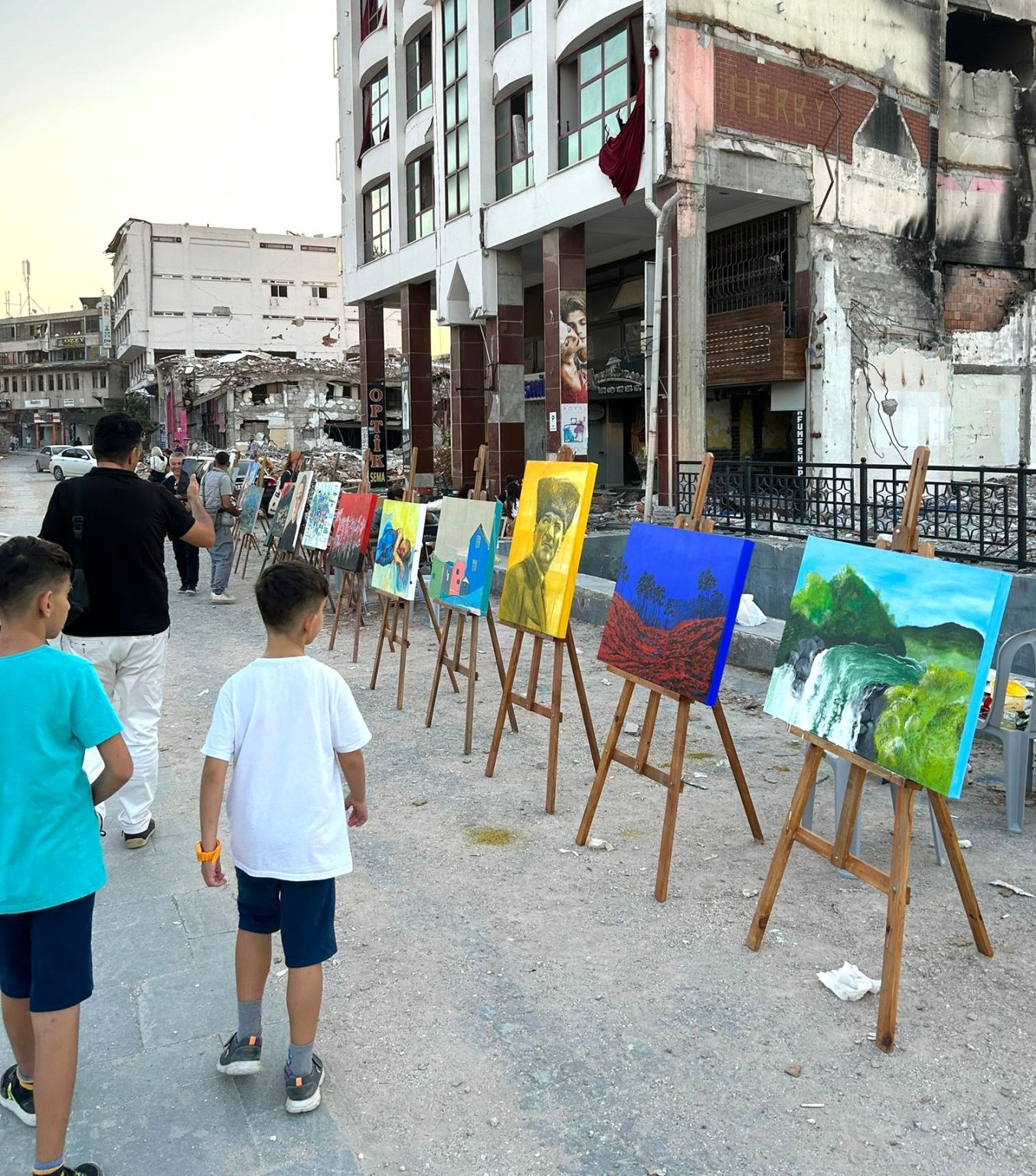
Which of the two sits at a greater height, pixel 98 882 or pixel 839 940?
pixel 98 882

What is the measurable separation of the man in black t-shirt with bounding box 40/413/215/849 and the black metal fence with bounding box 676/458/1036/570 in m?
6.44

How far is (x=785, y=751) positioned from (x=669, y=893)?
2.34m

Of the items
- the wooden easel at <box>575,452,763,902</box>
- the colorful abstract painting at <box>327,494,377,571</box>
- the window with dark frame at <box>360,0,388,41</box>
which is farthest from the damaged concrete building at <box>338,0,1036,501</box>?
the wooden easel at <box>575,452,763,902</box>

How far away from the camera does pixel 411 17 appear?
26.0 m

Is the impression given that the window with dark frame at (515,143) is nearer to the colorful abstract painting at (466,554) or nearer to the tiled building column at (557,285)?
the tiled building column at (557,285)

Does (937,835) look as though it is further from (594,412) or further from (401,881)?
(594,412)

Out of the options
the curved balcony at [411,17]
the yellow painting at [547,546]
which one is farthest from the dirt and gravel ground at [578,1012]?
the curved balcony at [411,17]

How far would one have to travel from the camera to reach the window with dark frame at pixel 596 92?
17.8 metres

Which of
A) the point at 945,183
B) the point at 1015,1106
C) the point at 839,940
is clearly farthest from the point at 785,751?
the point at 945,183

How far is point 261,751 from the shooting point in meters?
2.83

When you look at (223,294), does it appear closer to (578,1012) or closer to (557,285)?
(557,285)

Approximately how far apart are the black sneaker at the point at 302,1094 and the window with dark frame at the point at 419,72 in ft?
87.4

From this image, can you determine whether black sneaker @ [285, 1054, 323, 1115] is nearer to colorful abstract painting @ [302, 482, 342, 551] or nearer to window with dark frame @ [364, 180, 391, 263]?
colorful abstract painting @ [302, 482, 342, 551]

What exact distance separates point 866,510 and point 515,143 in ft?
48.6
